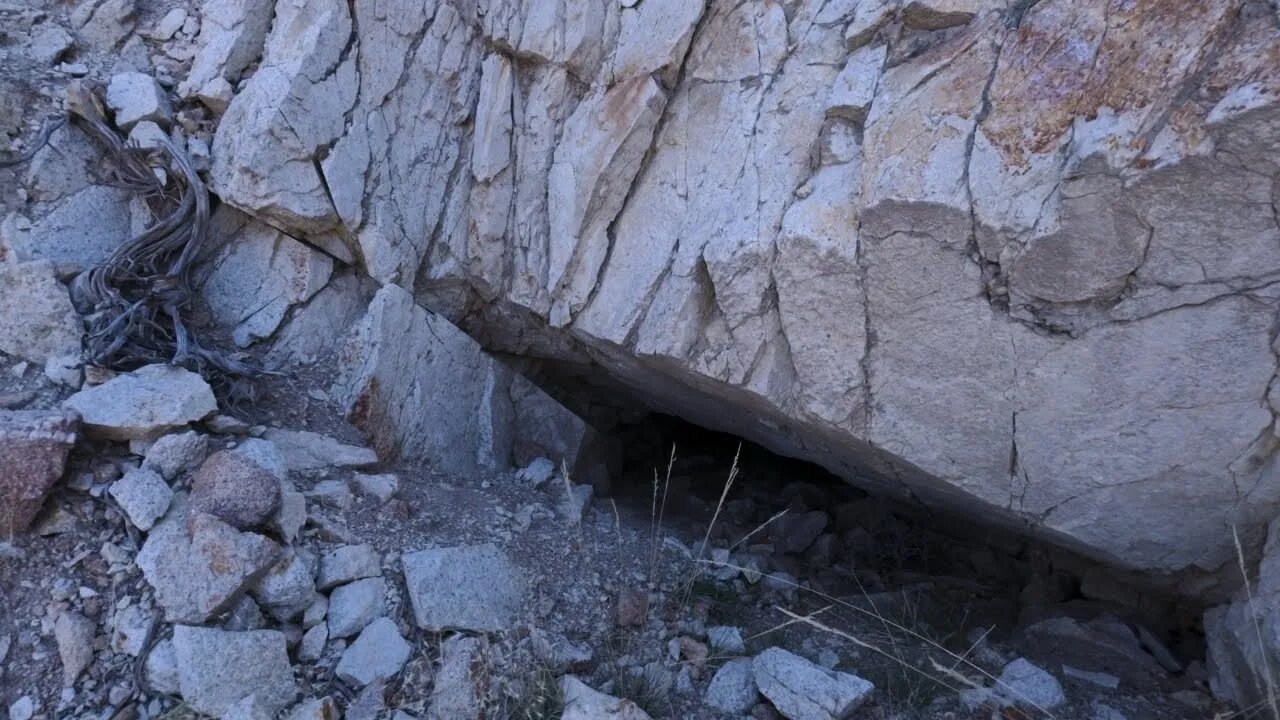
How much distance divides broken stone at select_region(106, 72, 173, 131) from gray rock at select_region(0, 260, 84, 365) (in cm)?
68

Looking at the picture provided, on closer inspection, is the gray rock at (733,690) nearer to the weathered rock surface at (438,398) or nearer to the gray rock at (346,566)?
the gray rock at (346,566)

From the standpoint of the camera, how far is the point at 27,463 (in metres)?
2.39

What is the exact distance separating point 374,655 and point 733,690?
100 cm

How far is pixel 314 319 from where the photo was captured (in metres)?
3.37

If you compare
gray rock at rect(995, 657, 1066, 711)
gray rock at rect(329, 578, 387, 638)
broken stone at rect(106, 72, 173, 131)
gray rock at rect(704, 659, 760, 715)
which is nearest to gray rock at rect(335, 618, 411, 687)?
gray rock at rect(329, 578, 387, 638)

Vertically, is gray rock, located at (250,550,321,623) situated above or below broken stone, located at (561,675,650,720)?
below

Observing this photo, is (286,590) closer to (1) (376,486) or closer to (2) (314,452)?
(1) (376,486)

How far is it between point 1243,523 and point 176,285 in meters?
3.44

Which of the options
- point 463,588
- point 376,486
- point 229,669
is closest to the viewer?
point 229,669

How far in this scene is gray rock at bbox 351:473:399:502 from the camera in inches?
112

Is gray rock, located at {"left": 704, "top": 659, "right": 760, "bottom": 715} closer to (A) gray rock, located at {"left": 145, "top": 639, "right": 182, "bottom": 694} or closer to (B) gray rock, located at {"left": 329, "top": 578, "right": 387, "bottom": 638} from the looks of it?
(B) gray rock, located at {"left": 329, "top": 578, "right": 387, "bottom": 638}

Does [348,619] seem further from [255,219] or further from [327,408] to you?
[255,219]

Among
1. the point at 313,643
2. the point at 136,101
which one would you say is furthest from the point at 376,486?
the point at 136,101

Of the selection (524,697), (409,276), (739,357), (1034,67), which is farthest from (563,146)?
(524,697)
